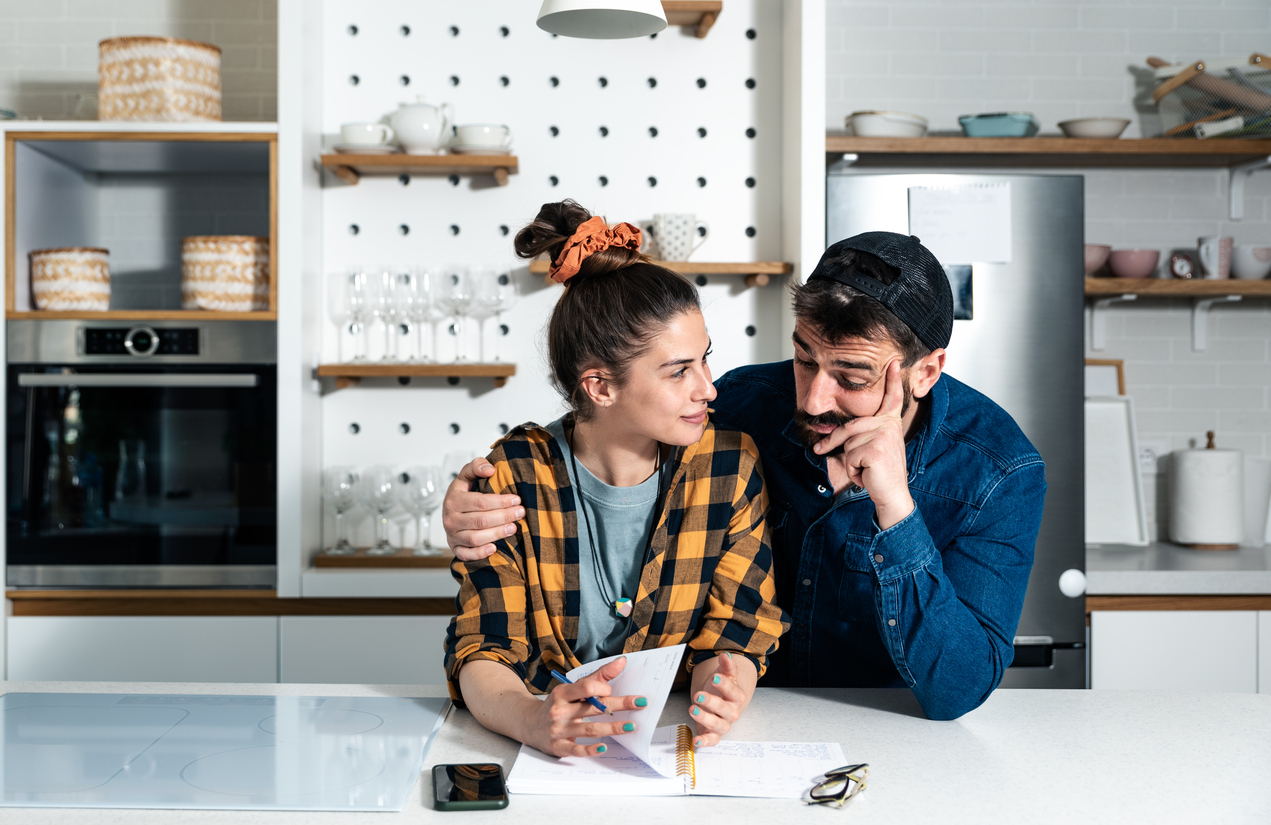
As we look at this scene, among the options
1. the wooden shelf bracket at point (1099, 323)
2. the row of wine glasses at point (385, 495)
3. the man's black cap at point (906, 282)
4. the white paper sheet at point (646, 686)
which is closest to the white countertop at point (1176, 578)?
the wooden shelf bracket at point (1099, 323)

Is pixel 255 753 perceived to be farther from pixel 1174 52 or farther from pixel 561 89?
pixel 1174 52

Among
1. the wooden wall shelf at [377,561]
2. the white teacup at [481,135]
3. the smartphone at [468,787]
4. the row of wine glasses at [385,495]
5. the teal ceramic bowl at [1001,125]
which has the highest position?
the teal ceramic bowl at [1001,125]

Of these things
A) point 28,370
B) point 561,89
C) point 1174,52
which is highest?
point 1174,52

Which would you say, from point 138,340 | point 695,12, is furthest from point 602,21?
point 138,340

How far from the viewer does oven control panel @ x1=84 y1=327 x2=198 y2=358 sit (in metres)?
2.32

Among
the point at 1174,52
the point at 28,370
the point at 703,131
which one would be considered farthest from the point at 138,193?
the point at 1174,52

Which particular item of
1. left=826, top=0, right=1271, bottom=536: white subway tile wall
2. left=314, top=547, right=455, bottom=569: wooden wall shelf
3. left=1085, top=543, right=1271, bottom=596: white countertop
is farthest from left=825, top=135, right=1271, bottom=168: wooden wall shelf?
left=314, top=547, right=455, bottom=569: wooden wall shelf

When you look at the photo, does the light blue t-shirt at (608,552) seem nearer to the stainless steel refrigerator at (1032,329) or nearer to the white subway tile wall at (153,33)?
the stainless steel refrigerator at (1032,329)

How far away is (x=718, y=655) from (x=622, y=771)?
23cm

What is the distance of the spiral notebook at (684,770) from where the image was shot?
92 centimetres

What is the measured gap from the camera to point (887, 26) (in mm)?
2912

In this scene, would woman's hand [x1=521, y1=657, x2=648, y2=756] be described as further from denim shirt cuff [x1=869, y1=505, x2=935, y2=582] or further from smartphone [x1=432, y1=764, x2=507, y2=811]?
denim shirt cuff [x1=869, y1=505, x2=935, y2=582]

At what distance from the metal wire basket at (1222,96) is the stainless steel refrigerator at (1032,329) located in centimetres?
71

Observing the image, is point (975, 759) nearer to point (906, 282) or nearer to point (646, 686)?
point (646, 686)
